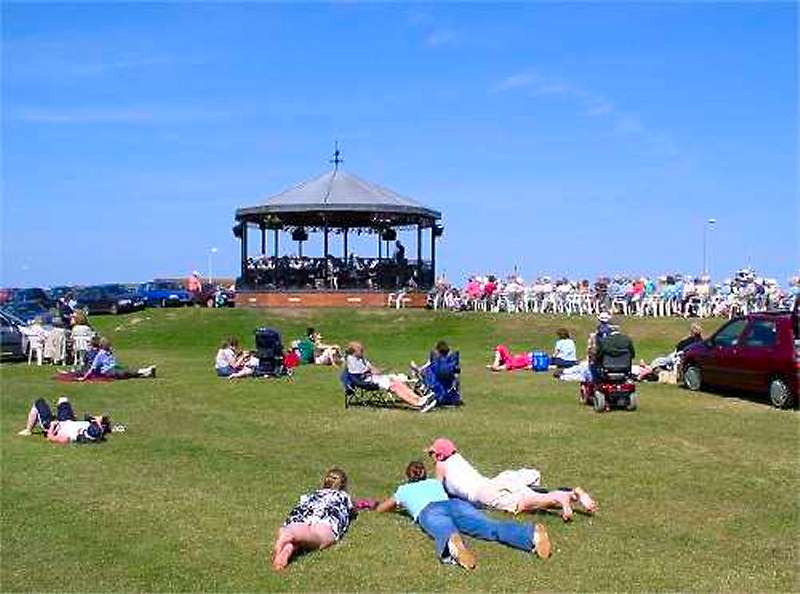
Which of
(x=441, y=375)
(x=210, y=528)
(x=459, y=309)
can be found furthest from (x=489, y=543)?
(x=459, y=309)

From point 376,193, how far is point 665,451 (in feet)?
105

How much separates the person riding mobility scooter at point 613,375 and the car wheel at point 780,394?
238cm

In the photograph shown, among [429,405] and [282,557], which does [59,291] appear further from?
[282,557]

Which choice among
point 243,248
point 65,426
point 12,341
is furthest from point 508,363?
point 243,248

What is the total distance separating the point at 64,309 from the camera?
4028 cm

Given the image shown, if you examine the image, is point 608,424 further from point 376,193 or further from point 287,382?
point 376,193

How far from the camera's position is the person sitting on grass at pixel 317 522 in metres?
8.48

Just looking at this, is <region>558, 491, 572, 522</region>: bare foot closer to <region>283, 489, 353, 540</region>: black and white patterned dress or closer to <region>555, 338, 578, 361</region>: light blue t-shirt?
<region>283, 489, 353, 540</region>: black and white patterned dress

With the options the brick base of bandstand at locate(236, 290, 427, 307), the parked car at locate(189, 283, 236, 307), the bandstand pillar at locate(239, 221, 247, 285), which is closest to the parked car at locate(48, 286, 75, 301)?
the parked car at locate(189, 283, 236, 307)

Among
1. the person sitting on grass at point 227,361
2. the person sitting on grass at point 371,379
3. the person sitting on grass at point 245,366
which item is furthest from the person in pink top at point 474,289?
the person sitting on grass at point 371,379

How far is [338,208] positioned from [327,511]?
109 feet

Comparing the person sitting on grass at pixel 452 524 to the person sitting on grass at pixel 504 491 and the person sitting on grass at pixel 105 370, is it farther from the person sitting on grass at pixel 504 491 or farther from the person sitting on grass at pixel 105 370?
the person sitting on grass at pixel 105 370

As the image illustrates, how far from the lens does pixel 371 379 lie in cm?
1817

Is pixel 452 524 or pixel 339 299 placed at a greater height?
pixel 339 299
